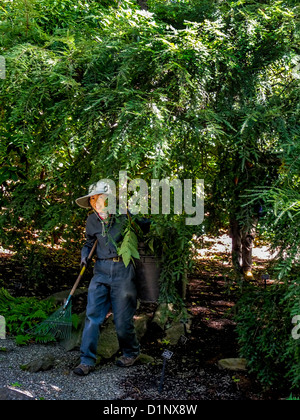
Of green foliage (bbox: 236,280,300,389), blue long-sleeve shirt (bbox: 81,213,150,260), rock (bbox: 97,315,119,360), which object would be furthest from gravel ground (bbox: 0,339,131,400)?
green foliage (bbox: 236,280,300,389)

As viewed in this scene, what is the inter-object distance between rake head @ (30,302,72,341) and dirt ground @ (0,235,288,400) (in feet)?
2.83

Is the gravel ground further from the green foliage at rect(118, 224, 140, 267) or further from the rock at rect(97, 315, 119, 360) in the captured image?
the green foliage at rect(118, 224, 140, 267)

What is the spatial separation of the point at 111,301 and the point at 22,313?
1688mm

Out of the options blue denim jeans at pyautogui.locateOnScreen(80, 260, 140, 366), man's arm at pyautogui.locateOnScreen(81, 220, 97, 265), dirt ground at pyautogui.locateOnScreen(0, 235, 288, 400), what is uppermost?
man's arm at pyautogui.locateOnScreen(81, 220, 97, 265)

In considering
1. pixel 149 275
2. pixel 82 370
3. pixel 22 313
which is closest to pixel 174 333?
pixel 82 370

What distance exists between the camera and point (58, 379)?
12.2ft

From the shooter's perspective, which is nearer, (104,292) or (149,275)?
(149,275)

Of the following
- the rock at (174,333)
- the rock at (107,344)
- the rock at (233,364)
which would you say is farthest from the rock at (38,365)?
the rock at (233,364)

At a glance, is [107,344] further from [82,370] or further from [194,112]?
[194,112]

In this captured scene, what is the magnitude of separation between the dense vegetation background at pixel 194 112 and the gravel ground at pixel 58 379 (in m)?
1.04

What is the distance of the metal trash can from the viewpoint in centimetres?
353

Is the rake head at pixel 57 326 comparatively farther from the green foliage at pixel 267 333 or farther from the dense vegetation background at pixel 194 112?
the green foliage at pixel 267 333

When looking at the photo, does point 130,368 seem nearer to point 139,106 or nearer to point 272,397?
point 272,397

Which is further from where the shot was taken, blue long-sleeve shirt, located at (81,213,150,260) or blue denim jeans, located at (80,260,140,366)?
blue denim jeans, located at (80,260,140,366)
